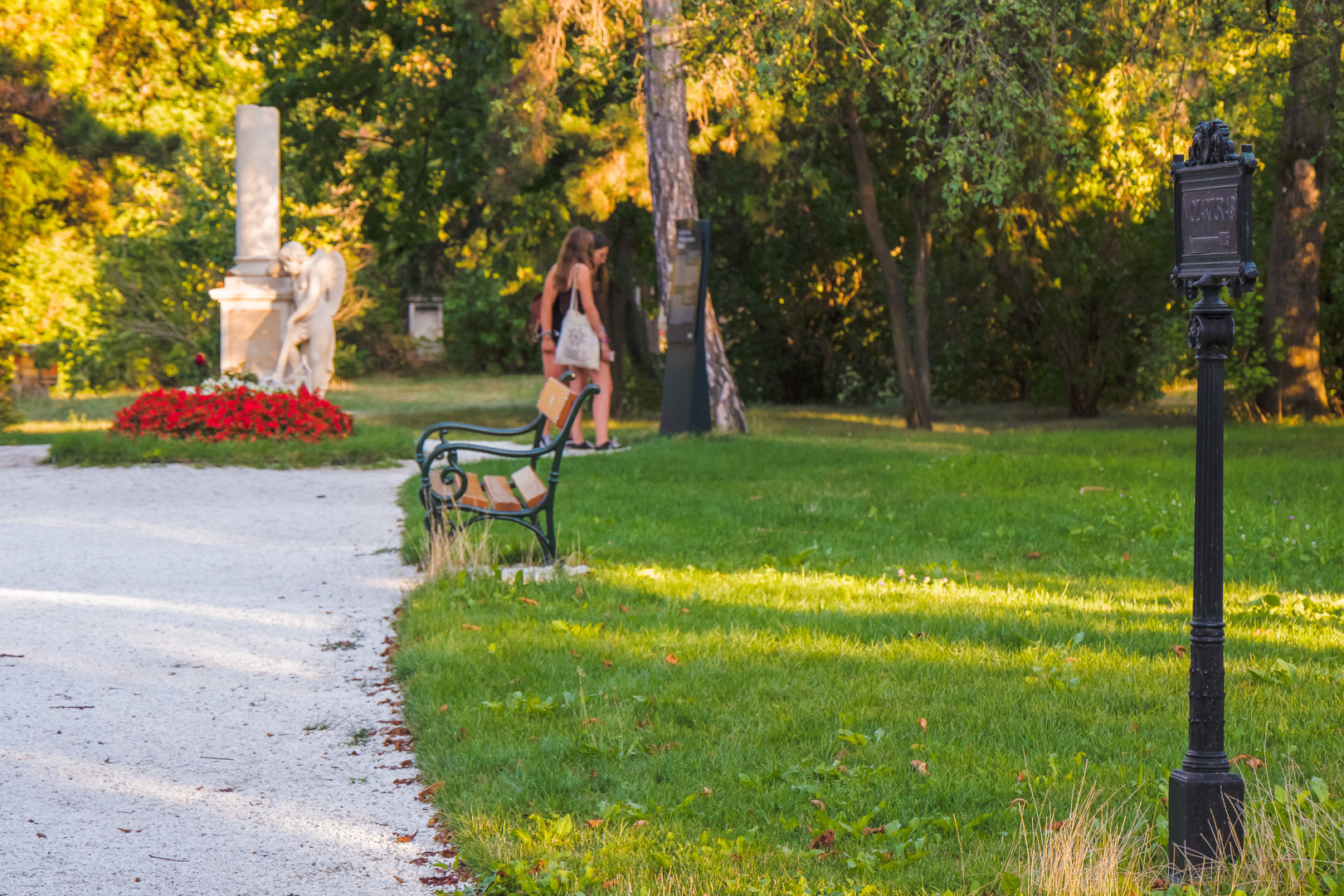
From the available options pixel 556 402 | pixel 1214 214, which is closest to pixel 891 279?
pixel 556 402

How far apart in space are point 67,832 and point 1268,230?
19528 millimetres

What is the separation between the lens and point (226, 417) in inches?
571

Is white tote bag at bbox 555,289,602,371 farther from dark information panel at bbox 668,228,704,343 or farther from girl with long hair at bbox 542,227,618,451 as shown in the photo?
dark information panel at bbox 668,228,704,343

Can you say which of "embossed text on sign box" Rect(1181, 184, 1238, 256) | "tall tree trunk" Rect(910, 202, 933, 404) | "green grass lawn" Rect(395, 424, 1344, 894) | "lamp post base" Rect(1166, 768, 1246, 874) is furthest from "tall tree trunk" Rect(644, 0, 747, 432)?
"lamp post base" Rect(1166, 768, 1246, 874)

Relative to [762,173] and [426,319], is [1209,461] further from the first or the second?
[426,319]

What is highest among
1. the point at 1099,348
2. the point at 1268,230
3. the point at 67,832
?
the point at 1268,230

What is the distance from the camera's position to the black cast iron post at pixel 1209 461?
120 inches

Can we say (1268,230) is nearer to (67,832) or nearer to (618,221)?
(618,221)

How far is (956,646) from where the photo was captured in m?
5.61

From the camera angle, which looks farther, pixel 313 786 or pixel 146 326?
pixel 146 326

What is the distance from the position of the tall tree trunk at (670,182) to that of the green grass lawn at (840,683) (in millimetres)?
6632

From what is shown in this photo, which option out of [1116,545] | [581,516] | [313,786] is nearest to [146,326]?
[581,516]

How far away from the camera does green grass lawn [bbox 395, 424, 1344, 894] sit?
3602 mm

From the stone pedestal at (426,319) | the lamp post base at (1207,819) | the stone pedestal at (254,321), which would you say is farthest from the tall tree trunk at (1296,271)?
Answer: the stone pedestal at (426,319)
